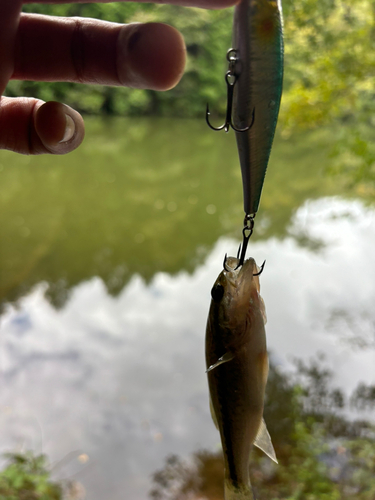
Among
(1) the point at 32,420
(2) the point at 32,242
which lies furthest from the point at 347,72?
(2) the point at 32,242

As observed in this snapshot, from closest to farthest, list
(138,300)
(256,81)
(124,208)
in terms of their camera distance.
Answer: (256,81) → (138,300) → (124,208)

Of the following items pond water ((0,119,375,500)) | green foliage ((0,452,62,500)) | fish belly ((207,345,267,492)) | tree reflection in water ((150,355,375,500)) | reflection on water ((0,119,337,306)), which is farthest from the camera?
reflection on water ((0,119,337,306))

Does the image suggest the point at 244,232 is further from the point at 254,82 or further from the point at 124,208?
the point at 124,208

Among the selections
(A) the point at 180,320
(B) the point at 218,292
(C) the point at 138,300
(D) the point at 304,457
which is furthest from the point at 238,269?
(C) the point at 138,300

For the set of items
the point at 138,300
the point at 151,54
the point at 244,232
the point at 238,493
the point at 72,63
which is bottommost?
the point at 238,493

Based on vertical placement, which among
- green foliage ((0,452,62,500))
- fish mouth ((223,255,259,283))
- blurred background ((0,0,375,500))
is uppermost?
blurred background ((0,0,375,500))

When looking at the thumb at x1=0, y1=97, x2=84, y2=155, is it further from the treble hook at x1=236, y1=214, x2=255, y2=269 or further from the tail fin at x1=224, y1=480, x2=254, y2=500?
the tail fin at x1=224, y1=480, x2=254, y2=500

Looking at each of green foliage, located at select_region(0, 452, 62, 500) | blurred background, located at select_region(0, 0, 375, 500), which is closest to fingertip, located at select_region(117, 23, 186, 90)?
blurred background, located at select_region(0, 0, 375, 500)
